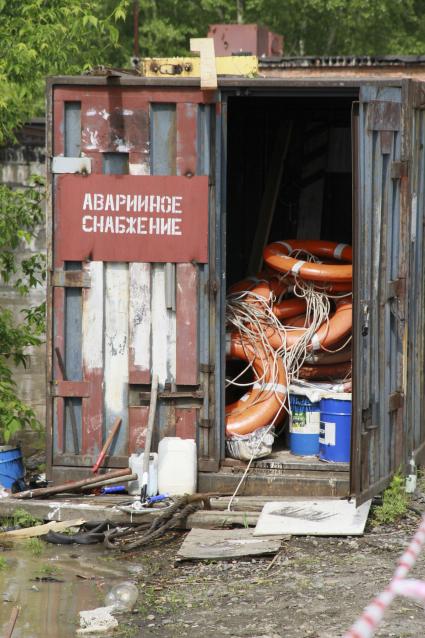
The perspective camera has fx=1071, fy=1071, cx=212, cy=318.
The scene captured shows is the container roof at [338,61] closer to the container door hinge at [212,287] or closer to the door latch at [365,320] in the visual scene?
the container door hinge at [212,287]

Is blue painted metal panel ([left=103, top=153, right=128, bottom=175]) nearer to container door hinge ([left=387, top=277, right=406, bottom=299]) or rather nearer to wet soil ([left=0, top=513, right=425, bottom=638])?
container door hinge ([left=387, top=277, right=406, bottom=299])

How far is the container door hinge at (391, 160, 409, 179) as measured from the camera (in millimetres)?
7586

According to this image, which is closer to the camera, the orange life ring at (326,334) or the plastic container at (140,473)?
the plastic container at (140,473)

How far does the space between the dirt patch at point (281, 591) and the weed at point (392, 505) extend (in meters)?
0.11

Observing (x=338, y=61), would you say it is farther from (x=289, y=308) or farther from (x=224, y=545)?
(x=224, y=545)

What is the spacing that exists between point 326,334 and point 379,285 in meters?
0.95

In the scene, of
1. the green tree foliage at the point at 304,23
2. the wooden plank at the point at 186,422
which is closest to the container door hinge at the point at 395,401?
the wooden plank at the point at 186,422

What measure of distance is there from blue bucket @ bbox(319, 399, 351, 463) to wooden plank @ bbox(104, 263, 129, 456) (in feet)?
4.87

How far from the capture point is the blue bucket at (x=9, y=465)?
26.1 ft

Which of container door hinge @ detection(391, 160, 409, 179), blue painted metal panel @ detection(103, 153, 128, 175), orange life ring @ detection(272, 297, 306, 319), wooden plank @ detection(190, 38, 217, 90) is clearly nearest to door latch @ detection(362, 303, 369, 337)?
container door hinge @ detection(391, 160, 409, 179)

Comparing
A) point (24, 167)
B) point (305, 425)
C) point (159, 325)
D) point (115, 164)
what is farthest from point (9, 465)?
point (24, 167)

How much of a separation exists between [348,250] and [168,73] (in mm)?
2052

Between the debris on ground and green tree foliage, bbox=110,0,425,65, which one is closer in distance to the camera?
the debris on ground

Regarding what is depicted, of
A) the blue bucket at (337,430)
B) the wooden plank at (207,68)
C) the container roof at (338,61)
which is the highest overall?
the container roof at (338,61)
